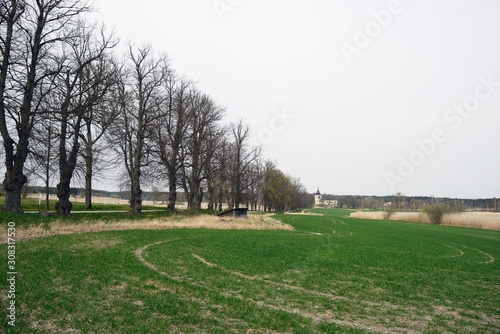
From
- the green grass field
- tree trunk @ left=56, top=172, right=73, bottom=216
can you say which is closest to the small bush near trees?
the green grass field

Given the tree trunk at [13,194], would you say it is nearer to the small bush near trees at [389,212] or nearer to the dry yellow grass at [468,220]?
the dry yellow grass at [468,220]

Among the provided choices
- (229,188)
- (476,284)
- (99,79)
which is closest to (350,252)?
(476,284)

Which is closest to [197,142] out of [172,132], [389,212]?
[172,132]

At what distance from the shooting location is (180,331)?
5684 millimetres

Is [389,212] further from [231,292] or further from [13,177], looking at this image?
[13,177]

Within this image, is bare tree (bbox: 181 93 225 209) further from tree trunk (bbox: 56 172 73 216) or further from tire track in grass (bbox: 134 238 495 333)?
tire track in grass (bbox: 134 238 495 333)

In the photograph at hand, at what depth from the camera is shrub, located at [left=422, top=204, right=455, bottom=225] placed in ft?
169

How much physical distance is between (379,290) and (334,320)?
368cm

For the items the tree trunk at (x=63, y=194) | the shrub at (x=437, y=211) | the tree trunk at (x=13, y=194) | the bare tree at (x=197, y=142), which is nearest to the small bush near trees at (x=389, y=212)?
the shrub at (x=437, y=211)

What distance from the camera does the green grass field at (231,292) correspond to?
20.2ft

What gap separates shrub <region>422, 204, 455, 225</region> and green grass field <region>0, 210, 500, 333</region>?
4270 centimetres

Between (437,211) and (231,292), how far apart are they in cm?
5512

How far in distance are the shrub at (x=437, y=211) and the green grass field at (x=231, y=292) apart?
42.7 m

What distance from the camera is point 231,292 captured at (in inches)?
333
